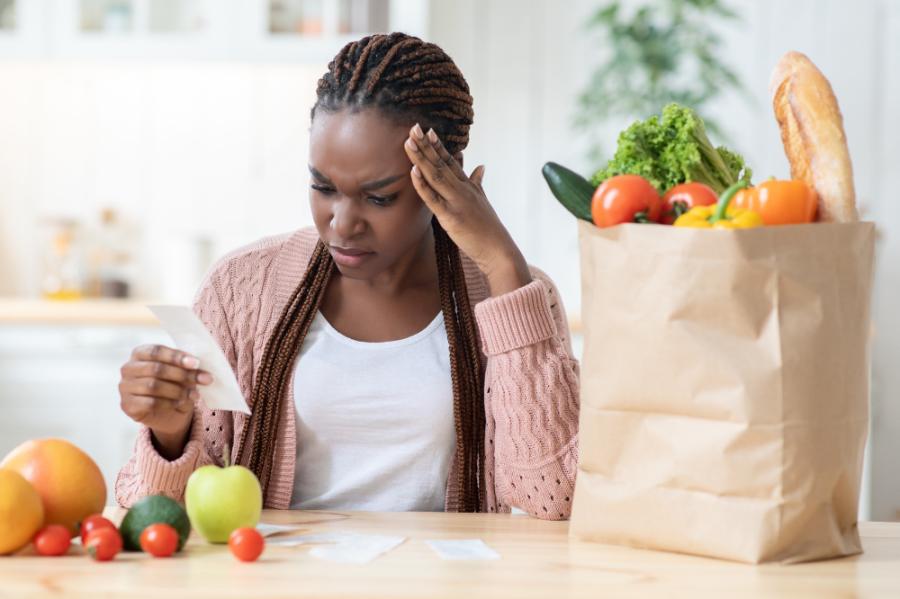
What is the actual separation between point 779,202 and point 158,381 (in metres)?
0.63

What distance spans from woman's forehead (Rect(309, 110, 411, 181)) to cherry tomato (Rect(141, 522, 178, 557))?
511mm

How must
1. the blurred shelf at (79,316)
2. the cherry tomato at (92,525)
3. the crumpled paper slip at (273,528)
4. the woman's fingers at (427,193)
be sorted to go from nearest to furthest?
the cherry tomato at (92,525) → the crumpled paper slip at (273,528) → the woman's fingers at (427,193) → the blurred shelf at (79,316)

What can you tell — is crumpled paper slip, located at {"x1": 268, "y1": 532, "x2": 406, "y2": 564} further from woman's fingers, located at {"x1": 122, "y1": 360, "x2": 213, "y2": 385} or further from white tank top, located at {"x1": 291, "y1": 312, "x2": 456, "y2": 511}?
white tank top, located at {"x1": 291, "y1": 312, "x2": 456, "y2": 511}

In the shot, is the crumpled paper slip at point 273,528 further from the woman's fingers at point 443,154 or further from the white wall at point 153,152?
the white wall at point 153,152

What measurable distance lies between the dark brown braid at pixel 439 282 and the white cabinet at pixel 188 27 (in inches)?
78.3

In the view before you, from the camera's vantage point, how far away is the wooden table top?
902 millimetres

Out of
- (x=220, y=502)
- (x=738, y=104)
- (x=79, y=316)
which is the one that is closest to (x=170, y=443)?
(x=220, y=502)

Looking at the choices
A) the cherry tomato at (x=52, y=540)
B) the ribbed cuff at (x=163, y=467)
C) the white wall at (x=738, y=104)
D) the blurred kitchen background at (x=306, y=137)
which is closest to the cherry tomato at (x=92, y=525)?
the cherry tomato at (x=52, y=540)

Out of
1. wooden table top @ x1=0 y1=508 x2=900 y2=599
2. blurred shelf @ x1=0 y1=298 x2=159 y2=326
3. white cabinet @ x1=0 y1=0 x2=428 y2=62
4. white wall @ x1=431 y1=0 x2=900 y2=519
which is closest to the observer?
wooden table top @ x1=0 y1=508 x2=900 y2=599

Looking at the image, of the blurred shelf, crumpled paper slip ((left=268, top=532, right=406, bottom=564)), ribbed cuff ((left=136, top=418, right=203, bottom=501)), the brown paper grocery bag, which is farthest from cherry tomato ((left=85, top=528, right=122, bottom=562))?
the blurred shelf

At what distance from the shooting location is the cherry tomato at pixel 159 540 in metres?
1.00

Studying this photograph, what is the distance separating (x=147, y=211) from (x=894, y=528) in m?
2.93

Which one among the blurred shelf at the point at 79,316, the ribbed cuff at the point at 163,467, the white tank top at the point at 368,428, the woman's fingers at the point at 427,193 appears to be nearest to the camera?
the ribbed cuff at the point at 163,467

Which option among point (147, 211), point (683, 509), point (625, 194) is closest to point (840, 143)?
point (625, 194)
